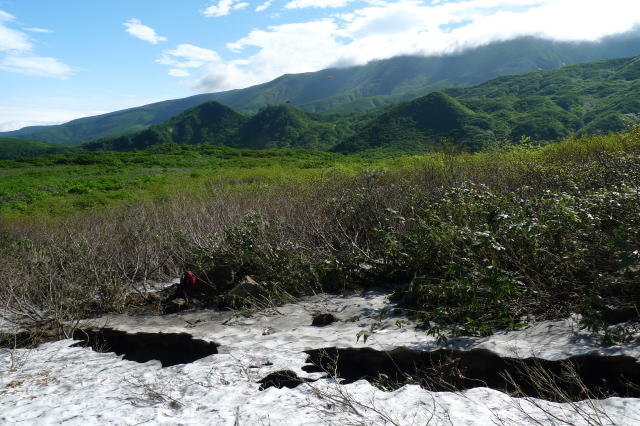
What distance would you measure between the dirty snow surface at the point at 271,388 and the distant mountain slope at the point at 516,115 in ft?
170

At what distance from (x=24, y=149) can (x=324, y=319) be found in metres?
123

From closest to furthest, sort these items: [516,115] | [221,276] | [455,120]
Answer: [221,276] < [455,120] < [516,115]

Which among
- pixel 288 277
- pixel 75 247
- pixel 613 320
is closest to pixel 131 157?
pixel 75 247

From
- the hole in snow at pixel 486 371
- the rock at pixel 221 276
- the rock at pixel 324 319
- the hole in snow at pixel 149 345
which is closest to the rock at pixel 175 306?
the rock at pixel 221 276

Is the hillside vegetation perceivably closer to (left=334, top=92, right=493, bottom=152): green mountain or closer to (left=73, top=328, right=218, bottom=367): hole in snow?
(left=334, top=92, right=493, bottom=152): green mountain

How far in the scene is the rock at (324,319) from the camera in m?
5.47

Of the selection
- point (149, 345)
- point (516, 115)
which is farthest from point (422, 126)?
point (149, 345)

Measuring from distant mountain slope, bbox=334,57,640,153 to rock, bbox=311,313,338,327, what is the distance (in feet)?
168

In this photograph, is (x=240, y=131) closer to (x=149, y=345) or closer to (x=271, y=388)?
(x=149, y=345)

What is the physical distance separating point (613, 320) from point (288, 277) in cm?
420

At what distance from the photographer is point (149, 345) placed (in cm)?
595

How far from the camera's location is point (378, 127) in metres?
75.4

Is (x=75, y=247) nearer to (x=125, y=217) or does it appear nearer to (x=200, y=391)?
(x=125, y=217)

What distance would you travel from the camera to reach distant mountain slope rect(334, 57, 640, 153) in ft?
194
